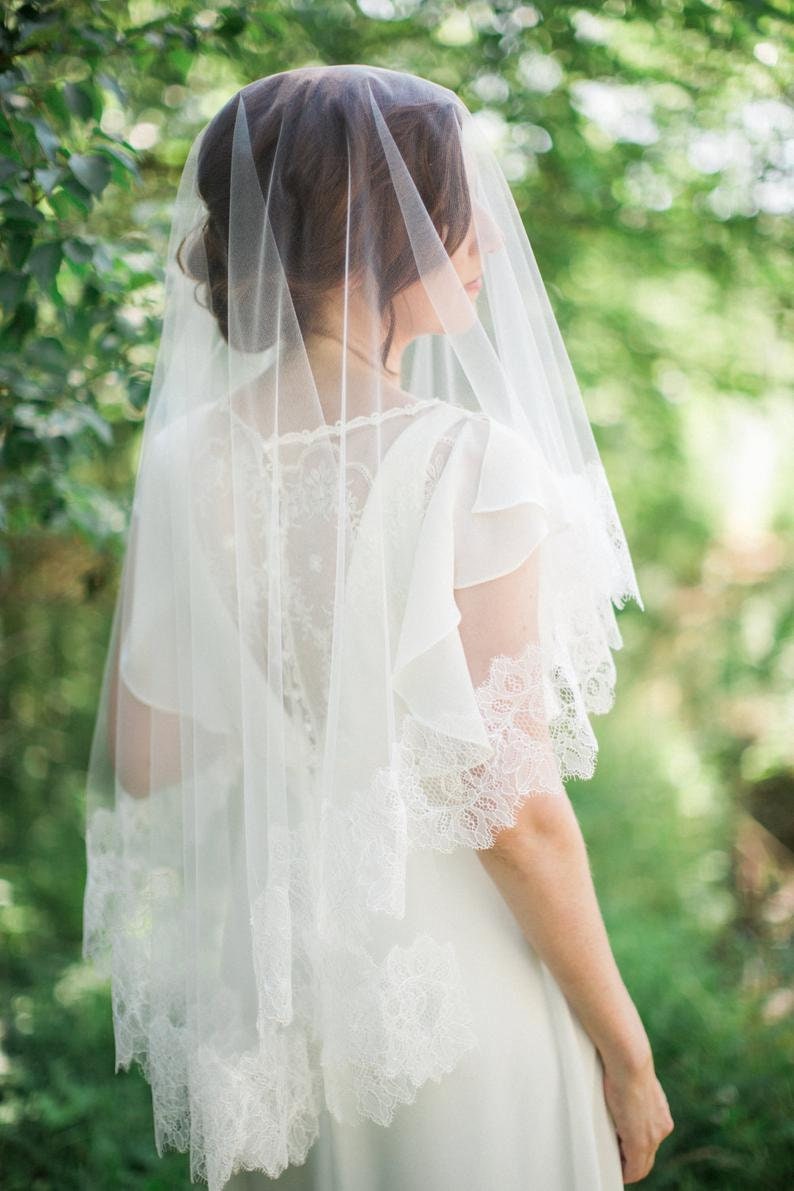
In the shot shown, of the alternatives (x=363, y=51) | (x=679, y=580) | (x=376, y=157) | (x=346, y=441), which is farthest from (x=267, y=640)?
(x=679, y=580)

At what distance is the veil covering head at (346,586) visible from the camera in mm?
1097

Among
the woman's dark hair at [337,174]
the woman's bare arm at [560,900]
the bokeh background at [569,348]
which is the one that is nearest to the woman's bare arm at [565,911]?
the woman's bare arm at [560,900]

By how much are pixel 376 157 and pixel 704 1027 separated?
103 inches

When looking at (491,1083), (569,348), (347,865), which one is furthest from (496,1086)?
(569,348)

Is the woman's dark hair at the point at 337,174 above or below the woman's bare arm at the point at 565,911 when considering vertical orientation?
above

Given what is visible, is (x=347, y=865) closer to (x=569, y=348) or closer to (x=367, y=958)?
(x=367, y=958)

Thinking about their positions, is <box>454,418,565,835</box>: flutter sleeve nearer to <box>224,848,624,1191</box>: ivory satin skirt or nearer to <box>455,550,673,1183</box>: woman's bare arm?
<box>455,550,673,1183</box>: woman's bare arm

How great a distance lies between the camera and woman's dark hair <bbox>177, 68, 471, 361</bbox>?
1.09 meters

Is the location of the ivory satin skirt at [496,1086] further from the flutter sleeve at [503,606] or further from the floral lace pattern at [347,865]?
the flutter sleeve at [503,606]

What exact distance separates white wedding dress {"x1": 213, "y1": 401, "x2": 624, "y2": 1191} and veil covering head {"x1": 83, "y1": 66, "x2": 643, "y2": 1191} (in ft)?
0.18

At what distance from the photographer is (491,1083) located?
3.88 feet

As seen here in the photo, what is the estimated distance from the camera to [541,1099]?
120 cm

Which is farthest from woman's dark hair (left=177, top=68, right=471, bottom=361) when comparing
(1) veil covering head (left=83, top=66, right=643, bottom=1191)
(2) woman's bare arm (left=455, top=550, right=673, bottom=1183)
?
(2) woman's bare arm (left=455, top=550, right=673, bottom=1183)

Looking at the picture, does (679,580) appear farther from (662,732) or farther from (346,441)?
(346,441)
